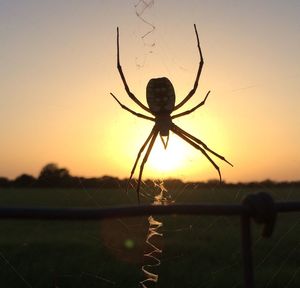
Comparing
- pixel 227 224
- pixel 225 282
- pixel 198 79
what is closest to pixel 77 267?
pixel 225 282

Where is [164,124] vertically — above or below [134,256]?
above

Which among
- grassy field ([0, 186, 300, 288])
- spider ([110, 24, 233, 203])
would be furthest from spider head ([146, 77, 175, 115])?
grassy field ([0, 186, 300, 288])

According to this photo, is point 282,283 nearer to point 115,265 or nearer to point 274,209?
point 115,265

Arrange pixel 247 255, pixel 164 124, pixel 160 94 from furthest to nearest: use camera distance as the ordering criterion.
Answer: pixel 164 124 < pixel 160 94 < pixel 247 255

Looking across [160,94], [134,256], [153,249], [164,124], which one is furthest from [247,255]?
[153,249]

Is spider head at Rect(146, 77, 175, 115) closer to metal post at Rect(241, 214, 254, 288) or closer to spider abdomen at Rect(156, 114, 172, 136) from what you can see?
spider abdomen at Rect(156, 114, 172, 136)

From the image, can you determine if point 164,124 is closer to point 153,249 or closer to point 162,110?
point 162,110

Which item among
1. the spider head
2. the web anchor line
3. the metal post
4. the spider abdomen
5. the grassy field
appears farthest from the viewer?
the grassy field
